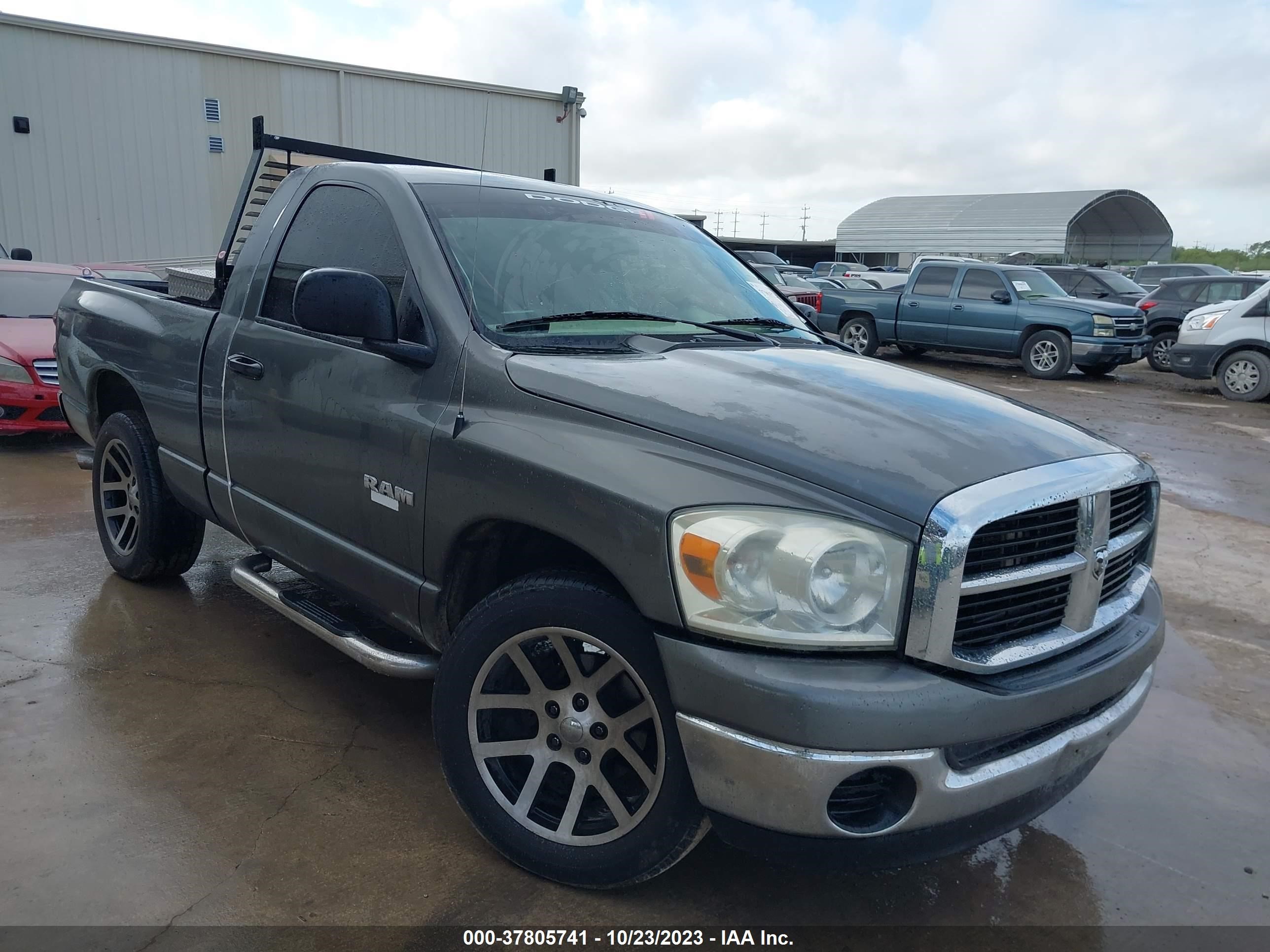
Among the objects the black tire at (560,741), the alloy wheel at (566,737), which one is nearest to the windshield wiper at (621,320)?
the black tire at (560,741)

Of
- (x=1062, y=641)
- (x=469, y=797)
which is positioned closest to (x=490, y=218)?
(x=469, y=797)

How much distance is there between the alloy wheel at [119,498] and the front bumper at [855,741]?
3354mm

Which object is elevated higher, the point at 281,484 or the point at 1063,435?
the point at 1063,435

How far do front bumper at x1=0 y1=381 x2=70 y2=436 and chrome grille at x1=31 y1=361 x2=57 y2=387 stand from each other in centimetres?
4

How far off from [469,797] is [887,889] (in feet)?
3.75

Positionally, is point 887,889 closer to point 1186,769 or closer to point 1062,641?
point 1062,641

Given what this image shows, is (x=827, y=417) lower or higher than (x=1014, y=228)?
lower

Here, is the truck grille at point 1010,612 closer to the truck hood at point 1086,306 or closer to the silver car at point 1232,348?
the silver car at point 1232,348

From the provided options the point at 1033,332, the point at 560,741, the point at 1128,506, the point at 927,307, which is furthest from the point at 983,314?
the point at 560,741

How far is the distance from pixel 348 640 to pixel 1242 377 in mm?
14021

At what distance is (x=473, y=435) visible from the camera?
254cm

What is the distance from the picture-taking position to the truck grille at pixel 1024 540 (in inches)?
81.1

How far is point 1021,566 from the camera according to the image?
2.17m

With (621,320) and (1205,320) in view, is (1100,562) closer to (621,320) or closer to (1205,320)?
(621,320)
